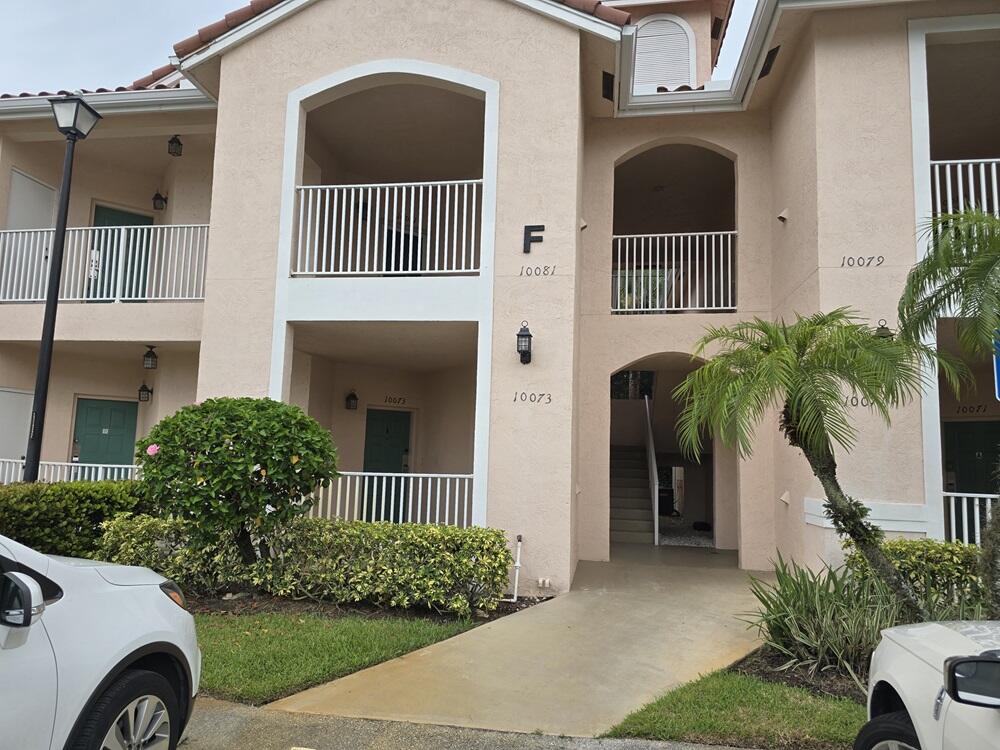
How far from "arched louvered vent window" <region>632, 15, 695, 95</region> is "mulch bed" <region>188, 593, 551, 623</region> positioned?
1157 cm

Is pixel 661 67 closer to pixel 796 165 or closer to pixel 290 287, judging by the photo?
pixel 796 165

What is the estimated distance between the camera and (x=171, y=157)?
1149 centimetres

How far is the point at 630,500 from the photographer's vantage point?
12.4 metres

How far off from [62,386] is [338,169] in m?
6.18

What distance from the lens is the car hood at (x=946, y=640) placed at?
238cm

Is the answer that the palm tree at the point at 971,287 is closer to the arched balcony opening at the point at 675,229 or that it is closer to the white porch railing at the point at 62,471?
the arched balcony opening at the point at 675,229

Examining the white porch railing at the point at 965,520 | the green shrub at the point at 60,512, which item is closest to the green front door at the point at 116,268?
the green shrub at the point at 60,512

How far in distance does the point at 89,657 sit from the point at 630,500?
10699mm

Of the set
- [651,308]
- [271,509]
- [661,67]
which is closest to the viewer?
[271,509]

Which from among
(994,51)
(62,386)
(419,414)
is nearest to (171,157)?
(62,386)

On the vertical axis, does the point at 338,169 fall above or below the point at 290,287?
above

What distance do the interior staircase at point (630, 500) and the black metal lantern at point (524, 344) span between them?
5.43 m

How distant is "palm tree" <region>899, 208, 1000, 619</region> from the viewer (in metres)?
4.70

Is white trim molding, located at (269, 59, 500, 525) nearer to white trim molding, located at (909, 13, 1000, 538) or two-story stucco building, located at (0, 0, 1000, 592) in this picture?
two-story stucco building, located at (0, 0, 1000, 592)
